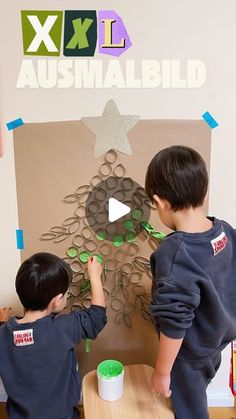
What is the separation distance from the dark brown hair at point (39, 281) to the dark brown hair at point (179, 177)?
0.35 m

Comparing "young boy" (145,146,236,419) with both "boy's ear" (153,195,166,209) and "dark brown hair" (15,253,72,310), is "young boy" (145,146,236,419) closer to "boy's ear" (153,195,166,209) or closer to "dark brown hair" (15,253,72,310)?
"boy's ear" (153,195,166,209)

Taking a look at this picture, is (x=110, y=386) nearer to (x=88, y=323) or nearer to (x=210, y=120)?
(x=88, y=323)

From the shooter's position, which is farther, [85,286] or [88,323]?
[85,286]

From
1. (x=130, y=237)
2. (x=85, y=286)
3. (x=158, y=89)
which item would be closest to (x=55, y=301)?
(x=85, y=286)

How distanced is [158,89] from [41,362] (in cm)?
86

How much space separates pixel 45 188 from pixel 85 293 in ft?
1.26

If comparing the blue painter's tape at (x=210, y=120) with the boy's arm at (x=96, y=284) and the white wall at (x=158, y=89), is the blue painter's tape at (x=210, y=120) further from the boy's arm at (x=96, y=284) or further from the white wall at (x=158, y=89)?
the boy's arm at (x=96, y=284)

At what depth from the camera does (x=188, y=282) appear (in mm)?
817

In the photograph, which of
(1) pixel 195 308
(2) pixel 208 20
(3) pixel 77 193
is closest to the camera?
(1) pixel 195 308

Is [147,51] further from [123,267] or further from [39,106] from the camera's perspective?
[123,267]

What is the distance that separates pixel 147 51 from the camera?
112 cm

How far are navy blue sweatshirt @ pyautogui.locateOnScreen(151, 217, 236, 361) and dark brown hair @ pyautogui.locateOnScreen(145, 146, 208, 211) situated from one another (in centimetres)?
8

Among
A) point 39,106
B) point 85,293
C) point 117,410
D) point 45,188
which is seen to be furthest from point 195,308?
point 39,106

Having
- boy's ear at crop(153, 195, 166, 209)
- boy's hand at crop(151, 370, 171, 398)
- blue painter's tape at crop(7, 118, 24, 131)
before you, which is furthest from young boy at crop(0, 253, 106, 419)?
blue painter's tape at crop(7, 118, 24, 131)
